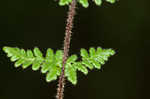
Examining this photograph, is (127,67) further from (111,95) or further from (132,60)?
(111,95)

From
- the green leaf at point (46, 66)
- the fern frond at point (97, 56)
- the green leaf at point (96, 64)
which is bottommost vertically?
the green leaf at point (46, 66)

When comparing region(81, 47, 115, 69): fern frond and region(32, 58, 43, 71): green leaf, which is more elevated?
region(81, 47, 115, 69): fern frond

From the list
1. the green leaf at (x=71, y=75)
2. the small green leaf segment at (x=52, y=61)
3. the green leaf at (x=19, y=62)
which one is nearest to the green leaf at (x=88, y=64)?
the small green leaf segment at (x=52, y=61)

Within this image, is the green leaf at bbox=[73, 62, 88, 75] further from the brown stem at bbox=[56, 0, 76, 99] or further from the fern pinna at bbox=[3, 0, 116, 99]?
the brown stem at bbox=[56, 0, 76, 99]

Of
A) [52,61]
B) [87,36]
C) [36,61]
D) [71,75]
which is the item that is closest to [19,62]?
[36,61]

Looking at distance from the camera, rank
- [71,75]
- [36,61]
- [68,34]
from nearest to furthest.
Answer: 1. [68,34]
2. [71,75]
3. [36,61]

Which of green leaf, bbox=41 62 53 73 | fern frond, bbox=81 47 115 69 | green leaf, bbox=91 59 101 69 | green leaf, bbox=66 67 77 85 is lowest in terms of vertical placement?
green leaf, bbox=66 67 77 85

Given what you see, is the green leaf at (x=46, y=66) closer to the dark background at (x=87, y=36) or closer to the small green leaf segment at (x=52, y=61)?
the small green leaf segment at (x=52, y=61)

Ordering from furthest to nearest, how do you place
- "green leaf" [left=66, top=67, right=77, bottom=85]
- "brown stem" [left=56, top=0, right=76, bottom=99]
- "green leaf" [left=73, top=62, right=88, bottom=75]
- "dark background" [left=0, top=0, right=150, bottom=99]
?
"dark background" [left=0, top=0, right=150, bottom=99] < "green leaf" [left=73, top=62, right=88, bottom=75] < "green leaf" [left=66, top=67, right=77, bottom=85] < "brown stem" [left=56, top=0, right=76, bottom=99]

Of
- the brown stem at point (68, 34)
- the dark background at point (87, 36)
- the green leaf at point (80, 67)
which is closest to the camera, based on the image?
the brown stem at point (68, 34)

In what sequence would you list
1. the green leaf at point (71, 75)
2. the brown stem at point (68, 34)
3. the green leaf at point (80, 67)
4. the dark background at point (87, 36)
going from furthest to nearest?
the dark background at point (87, 36) → the green leaf at point (80, 67) → the green leaf at point (71, 75) → the brown stem at point (68, 34)

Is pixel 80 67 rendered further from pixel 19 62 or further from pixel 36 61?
pixel 19 62

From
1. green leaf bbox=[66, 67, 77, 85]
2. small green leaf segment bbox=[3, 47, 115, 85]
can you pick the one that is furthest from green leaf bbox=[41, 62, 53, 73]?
green leaf bbox=[66, 67, 77, 85]

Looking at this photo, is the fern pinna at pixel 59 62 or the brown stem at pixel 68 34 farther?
the fern pinna at pixel 59 62
